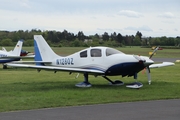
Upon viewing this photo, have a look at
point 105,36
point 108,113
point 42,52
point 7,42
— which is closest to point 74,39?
point 105,36

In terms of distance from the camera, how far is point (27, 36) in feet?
372

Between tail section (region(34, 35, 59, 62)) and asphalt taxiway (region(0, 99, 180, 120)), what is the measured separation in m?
7.63

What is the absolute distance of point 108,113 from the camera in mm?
9281

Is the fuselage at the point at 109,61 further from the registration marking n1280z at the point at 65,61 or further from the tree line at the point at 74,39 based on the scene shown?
the tree line at the point at 74,39

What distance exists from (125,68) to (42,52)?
5.00 meters

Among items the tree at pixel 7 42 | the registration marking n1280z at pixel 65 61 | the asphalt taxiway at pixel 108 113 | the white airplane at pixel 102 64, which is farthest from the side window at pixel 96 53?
the tree at pixel 7 42

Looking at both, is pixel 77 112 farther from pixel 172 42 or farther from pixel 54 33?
pixel 54 33

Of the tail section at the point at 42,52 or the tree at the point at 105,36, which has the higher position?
the tree at the point at 105,36

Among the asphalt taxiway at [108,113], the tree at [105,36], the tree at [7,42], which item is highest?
the tree at [105,36]

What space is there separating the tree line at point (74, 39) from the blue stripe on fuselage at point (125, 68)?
292ft

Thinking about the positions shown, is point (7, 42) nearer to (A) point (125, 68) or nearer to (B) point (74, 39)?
(B) point (74, 39)

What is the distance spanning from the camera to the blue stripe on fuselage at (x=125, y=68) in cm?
1502

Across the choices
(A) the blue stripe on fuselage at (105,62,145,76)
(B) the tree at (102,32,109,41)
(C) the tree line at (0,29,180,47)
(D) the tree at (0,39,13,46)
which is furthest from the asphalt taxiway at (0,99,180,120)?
(B) the tree at (102,32,109,41)

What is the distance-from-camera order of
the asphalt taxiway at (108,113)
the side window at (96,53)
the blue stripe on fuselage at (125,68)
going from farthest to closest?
the side window at (96,53), the blue stripe on fuselage at (125,68), the asphalt taxiway at (108,113)
